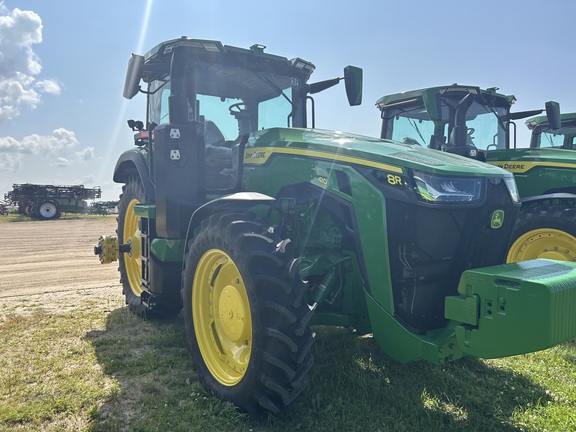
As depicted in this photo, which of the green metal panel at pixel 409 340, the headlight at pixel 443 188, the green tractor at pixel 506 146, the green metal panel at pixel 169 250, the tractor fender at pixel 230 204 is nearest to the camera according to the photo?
the green metal panel at pixel 409 340

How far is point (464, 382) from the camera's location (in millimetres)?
3318

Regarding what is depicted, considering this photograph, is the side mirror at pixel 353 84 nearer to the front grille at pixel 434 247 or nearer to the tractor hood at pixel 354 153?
the tractor hood at pixel 354 153

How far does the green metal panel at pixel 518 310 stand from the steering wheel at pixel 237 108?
2931 millimetres

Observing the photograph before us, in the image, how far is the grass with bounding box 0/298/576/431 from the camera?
9.12 feet

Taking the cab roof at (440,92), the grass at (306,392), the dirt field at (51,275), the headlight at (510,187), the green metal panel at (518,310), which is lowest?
the grass at (306,392)

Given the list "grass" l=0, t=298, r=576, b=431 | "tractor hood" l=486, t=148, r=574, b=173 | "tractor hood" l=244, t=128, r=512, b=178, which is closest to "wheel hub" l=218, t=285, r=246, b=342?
"grass" l=0, t=298, r=576, b=431

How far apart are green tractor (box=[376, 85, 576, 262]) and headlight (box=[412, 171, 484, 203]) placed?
1.67m

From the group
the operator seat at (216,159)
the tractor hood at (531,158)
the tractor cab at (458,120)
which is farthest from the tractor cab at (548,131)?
the operator seat at (216,159)

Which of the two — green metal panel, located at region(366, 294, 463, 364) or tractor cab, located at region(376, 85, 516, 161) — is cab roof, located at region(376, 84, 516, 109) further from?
green metal panel, located at region(366, 294, 463, 364)

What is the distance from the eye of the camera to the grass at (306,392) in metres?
2.78

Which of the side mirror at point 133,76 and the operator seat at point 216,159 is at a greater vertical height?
the side mirror at point 133,76

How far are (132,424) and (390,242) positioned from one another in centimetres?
193

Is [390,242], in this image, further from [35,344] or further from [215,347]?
[35,344]

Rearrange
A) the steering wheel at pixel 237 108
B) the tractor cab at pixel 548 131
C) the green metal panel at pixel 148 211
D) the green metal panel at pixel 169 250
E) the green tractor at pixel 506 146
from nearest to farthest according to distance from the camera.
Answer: the green metal panel at pixel 169 250 → the green metal panel at pixel 148 211 → the steering wheel at pixel 237 108 → the green tractor at pixel 506 146 → the tractor cab at pixel 548 131
